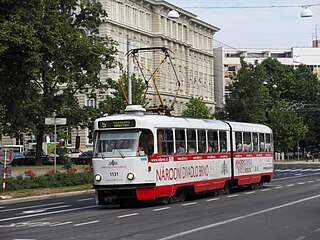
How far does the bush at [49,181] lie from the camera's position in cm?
3170

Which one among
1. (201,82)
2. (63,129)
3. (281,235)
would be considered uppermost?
(201,82)

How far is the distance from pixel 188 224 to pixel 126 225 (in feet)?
4.62

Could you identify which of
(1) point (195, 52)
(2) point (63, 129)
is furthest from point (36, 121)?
(1) point (195, 52)

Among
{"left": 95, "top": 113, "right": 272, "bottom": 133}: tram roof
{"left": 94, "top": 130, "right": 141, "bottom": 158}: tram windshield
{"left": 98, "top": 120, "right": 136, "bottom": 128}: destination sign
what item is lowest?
{"left": 94, "top": 130, "right": 141, "bottom": 158}: tram windshield

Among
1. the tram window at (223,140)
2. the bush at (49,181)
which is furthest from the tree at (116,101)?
the tram window at (223,140)

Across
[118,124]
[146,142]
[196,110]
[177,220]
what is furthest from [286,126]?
[177,220]

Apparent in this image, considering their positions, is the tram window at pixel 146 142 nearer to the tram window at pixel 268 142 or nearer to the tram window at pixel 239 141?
the tram window at pixel 239 141

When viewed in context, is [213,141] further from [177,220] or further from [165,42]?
[165,42]

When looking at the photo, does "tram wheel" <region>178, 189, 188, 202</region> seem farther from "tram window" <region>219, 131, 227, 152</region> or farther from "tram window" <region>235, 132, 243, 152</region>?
"tram window" <region>235, 132, 243, 152</region>

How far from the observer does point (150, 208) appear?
21.5m

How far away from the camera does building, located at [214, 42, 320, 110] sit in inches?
5162

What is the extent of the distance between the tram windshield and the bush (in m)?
10.7

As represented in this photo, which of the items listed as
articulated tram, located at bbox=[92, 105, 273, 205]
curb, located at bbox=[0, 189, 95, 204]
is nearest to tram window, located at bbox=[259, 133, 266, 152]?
articulated tram, located at bbox=[92, 105, 273, 205]

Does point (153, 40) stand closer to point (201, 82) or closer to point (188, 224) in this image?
point (201, 82)
